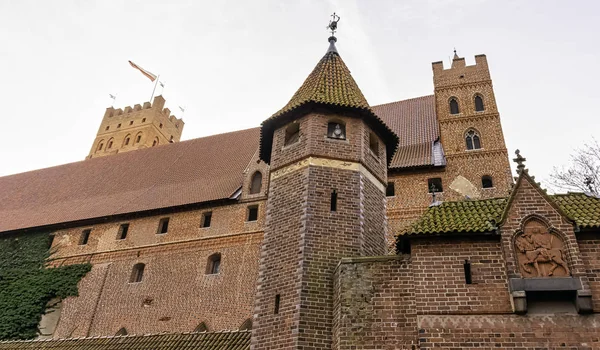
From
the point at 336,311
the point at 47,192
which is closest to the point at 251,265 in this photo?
the point at 336,311

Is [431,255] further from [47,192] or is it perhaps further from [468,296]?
[47,192]

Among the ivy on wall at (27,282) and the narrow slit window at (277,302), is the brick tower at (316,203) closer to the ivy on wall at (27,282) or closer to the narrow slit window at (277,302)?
the narrow slit window at (277,302)

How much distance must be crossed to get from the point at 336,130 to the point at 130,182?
741 inches

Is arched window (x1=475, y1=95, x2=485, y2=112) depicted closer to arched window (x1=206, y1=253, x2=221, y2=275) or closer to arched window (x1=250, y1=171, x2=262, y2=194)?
arched window (x1=250, y1=171, x2=262, y2=194)

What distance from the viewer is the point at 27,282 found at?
78.3 feet

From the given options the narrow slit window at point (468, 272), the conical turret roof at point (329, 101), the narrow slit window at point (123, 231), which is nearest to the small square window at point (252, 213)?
the narrow slit window at point (123, 231)

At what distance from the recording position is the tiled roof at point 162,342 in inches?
521

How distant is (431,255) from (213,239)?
13.9m

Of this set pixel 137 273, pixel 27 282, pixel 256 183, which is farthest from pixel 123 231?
pixel 256 183

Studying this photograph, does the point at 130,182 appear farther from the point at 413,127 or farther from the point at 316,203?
the point at 316,203

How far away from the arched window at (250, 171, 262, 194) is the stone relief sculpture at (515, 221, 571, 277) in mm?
14849

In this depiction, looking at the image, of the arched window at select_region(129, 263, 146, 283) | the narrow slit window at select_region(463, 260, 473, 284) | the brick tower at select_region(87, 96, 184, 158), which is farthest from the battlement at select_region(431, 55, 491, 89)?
the brick tower at select_region(87, 96, 184, 158)

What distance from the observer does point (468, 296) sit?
955cm

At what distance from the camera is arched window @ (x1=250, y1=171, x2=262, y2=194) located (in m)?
23.5
